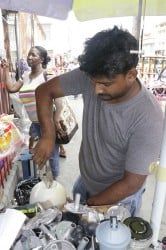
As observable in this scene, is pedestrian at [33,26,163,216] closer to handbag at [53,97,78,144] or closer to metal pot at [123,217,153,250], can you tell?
metal pot at [123,217,153,250]

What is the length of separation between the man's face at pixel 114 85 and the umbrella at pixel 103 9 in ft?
1.01

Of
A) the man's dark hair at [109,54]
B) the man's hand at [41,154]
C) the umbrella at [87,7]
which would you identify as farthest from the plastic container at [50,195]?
the umbrella at [87,7]

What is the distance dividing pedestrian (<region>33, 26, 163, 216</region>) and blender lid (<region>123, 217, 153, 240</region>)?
0.21 m

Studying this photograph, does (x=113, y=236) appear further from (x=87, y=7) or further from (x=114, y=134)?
(x=87, y=7)

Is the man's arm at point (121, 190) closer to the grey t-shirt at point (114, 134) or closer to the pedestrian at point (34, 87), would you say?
the grey t-shirt at point (114, 134)

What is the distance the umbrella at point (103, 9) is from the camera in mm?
848

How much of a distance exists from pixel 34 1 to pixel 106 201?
0.89m

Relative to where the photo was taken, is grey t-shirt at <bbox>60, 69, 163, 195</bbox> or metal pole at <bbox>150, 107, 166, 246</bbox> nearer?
metal pole at <bbox>150, 107, 166, 246</bbox>

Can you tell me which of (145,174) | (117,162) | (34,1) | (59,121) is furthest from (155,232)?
(59,121)

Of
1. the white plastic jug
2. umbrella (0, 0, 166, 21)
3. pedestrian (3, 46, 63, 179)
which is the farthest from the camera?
pedestrian (3, 46, 63, 179)

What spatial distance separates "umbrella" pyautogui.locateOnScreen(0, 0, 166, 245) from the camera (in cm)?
85

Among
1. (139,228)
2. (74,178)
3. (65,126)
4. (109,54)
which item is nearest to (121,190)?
(139,228)

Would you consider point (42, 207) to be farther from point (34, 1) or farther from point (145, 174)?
point (34, 1)

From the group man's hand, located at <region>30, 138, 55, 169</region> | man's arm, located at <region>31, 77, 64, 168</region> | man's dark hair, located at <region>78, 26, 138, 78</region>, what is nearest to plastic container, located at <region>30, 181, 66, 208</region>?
man's hand, located at <region>30, 138, 55, 169</region>
